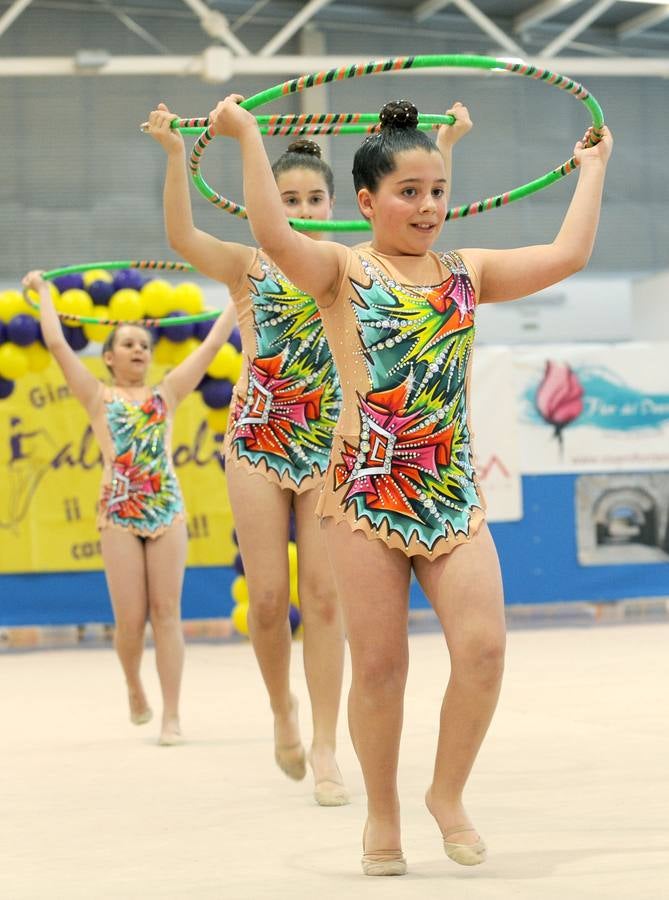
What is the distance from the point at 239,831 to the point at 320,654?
0.63 m

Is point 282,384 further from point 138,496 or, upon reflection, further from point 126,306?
point 126,306

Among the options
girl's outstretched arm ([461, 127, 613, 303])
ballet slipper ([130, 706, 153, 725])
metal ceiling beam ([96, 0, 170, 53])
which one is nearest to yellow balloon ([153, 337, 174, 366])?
ballet slipper ([130, 706, 153, 725])

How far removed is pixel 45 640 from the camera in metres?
10.4

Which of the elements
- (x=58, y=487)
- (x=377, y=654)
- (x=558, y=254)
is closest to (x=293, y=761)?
(x=377, y=654)

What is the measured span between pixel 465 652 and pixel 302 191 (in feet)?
5.83

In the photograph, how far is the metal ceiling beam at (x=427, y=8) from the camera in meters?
14.9

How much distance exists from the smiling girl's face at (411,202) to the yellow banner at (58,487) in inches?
253

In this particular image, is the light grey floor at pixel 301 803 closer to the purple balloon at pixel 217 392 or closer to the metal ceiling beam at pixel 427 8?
the purple balloon at pixel 217 392

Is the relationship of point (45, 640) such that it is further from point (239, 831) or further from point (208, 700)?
point (239, 831)

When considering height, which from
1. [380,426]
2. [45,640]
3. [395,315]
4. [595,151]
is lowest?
[45,640]

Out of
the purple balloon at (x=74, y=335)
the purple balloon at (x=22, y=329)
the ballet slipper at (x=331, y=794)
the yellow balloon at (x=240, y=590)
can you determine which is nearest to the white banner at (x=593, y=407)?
the yellow balloon at (x=240, y=590)

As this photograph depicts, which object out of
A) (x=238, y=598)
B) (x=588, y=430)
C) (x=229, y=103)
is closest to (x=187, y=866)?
(x=229, y=103)

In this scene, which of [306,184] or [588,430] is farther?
[588,430]

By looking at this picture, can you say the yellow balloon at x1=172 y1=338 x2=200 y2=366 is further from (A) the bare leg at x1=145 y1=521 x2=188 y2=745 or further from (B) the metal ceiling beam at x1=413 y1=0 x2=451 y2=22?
(B) the metal ceiling beam at x1=413 y1=0 x2=451 y2=22
